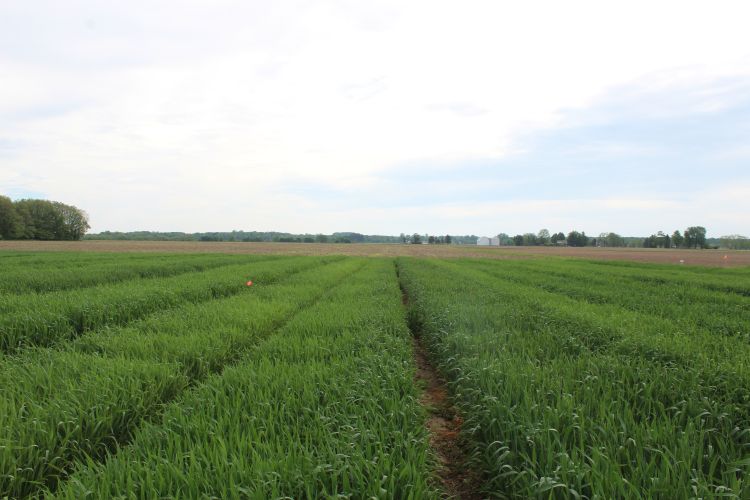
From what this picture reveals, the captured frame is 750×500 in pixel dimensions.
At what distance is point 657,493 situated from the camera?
2277 mm

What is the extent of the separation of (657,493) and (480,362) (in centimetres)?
254

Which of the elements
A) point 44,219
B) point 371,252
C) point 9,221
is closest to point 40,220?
point 44,219

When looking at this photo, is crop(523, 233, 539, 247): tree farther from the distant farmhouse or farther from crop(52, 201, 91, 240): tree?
crop(52, 201, 91, 240): tree

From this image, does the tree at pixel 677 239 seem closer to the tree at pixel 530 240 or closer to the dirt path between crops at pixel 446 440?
the tree at pixel 530 240

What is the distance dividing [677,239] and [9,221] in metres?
195

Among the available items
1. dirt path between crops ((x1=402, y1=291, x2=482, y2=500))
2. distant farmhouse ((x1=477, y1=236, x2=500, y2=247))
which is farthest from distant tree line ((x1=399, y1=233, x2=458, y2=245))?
dirt path between crops ((x1=402, y1=291, x2=482, y2=500))

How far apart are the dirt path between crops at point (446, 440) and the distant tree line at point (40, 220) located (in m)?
116

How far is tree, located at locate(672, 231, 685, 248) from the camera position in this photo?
126562mm

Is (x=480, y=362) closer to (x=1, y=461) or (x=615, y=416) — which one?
(x=615, y=416)

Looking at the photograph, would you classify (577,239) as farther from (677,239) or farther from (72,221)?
(72,221)

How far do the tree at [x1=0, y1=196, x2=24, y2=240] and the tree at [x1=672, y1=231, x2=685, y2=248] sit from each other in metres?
194

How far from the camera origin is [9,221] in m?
83.9

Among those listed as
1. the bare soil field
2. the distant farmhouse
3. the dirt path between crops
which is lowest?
the dirt path between crops

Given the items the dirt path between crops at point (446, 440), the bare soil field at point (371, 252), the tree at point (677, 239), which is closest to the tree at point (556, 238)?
the tree at point (677, 239)
